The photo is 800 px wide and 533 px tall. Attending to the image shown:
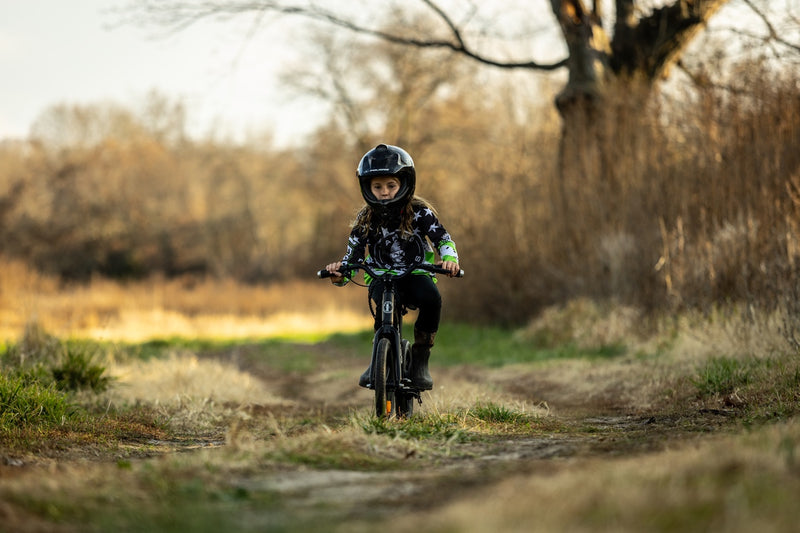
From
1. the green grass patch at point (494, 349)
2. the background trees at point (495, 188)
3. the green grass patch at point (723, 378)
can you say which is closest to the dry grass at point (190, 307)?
the background trees at point (495, 188)

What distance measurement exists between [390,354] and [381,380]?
279 millimetres

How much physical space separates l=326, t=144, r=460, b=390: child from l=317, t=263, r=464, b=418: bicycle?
9 centimetres

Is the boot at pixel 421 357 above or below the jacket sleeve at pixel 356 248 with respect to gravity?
below

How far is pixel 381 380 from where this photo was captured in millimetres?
6383

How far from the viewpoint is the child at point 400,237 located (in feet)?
22.0

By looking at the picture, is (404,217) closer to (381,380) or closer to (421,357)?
(421,357)

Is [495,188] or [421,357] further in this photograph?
[495,188]

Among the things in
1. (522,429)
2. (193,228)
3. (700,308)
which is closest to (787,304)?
(700,308)

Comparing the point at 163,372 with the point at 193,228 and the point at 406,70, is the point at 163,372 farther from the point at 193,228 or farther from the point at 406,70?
the point at 193,228

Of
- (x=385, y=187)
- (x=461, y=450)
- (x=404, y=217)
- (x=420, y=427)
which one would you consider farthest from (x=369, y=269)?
(x=461, y=450)

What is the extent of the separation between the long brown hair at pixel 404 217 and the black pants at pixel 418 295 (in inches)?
14.7

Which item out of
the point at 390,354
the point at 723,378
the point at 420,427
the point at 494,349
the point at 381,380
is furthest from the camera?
the point at 494,349

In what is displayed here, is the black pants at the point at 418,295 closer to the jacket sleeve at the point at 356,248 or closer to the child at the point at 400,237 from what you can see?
the child at the point at 400,237

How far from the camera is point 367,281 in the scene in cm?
707
